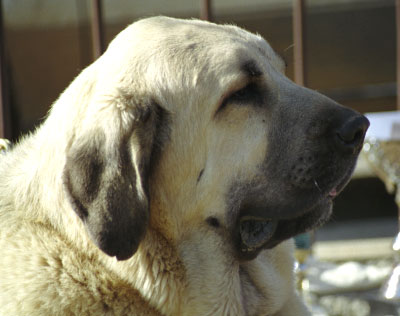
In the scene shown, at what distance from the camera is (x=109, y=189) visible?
257 centimetres

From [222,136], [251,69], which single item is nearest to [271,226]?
[222,136]

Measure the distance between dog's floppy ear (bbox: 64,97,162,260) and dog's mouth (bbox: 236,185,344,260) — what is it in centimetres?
46

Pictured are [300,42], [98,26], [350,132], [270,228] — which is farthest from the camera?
[300,42]

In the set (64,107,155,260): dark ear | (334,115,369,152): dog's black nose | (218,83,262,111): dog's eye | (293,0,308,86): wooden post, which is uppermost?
(218,83,262,111): dog's eye

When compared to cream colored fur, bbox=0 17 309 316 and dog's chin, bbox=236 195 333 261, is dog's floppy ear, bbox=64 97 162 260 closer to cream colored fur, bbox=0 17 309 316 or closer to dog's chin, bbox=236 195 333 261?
cream colored fur, bbox=0 17 309 316

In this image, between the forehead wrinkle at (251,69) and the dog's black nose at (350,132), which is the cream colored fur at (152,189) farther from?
the dog's black nose at (350,132)

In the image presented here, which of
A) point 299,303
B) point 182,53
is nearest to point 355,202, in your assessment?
point 299,303

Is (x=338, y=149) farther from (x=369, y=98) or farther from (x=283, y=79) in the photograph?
(x=369, y=98)

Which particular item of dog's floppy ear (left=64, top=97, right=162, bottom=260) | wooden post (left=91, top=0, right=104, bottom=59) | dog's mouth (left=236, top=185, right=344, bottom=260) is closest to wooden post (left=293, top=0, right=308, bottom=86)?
wooden post (left=91, top=0, right=104, bottom=59)

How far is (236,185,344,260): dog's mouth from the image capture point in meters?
2.85

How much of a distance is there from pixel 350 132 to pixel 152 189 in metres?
0.79

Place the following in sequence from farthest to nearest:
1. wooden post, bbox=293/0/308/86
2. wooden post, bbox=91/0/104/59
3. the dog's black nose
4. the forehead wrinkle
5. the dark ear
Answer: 1. wooden post, bbox=293/0/308/86
2. wooden post, bbox=91/0/104/59
3. the forehead wrinkle
4. the dog's black nose
5. the dark ear

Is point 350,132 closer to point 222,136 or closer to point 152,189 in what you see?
point 222,136

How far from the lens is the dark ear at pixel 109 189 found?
101 inches
